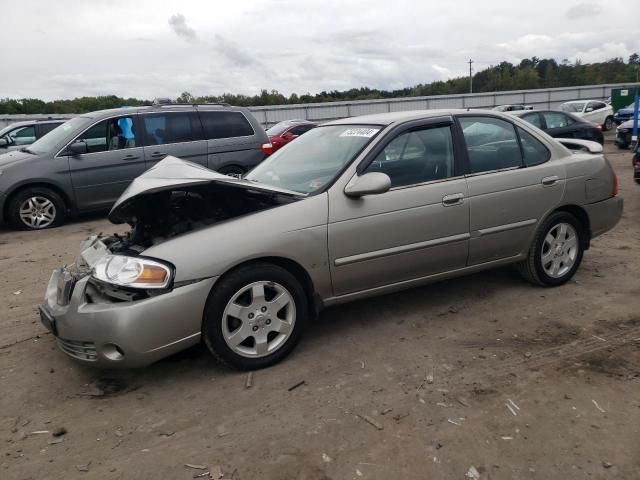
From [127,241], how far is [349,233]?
155 centimetres

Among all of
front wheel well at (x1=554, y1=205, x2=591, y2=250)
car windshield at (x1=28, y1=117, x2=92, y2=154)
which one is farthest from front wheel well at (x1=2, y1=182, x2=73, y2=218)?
front wheel well at (x1=554, y1=205, x2=591, y2=250)

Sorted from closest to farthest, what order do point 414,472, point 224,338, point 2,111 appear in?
point 414,472, point 224,338, point 2,111

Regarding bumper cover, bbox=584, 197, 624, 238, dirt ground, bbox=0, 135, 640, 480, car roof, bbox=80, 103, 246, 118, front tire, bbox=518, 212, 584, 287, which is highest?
car roof, bbox=80, 103, 246, 118

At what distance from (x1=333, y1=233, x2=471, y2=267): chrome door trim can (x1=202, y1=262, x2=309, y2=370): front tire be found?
0.38 m

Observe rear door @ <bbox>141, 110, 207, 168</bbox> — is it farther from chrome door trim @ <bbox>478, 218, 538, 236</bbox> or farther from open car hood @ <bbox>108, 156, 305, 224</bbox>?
chrome door trim @ <bbox>478, 218, 538, 236</bbox>

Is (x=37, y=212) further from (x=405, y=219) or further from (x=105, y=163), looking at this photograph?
(x=405, y=219)

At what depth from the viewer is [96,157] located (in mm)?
8469

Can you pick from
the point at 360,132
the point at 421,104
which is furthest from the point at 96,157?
the point at 421,104

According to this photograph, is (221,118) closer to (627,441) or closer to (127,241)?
(127,241)

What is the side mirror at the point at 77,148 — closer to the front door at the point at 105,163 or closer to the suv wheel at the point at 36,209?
the front door at the point at 105,163

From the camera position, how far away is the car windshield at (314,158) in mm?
3998

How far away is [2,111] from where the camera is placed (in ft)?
137

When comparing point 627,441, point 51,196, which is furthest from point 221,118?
point 627,441

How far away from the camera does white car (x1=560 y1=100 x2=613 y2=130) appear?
79.5 ft
